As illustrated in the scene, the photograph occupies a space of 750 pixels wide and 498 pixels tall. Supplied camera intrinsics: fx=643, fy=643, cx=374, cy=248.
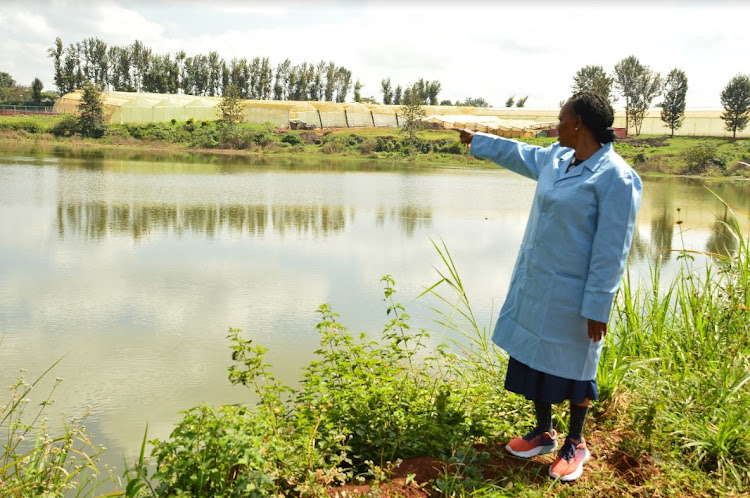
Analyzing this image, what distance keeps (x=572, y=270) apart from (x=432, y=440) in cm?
94

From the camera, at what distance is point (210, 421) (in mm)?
2232

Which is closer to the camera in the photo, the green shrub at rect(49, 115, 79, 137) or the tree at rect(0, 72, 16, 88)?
the green shrub at rect(49, 115, 79, 137)

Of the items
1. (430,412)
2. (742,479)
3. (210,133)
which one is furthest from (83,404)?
(210,133)

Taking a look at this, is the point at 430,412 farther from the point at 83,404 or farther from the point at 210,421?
the point at 83,404

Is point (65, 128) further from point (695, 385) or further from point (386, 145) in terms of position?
point (695, 385)

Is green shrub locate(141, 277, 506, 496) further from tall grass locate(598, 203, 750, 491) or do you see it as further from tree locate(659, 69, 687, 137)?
tree locate(659, 69, 687, 137)

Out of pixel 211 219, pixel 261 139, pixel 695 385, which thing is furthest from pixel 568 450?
pixel 261 139

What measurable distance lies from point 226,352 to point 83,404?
108 centimetres

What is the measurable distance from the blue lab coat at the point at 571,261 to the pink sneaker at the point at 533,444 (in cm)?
35

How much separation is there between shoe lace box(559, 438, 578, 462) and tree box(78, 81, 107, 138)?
37.2m

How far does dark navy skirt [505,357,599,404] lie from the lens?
2.50 meters

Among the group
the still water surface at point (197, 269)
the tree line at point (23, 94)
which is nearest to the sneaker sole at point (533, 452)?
the still water surface at point (197, 269)

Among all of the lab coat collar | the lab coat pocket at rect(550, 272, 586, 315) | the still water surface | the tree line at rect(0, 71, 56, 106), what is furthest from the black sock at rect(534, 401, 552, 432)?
the tree line at rect(0, 71, 56, 106)

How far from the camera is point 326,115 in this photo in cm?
4834
